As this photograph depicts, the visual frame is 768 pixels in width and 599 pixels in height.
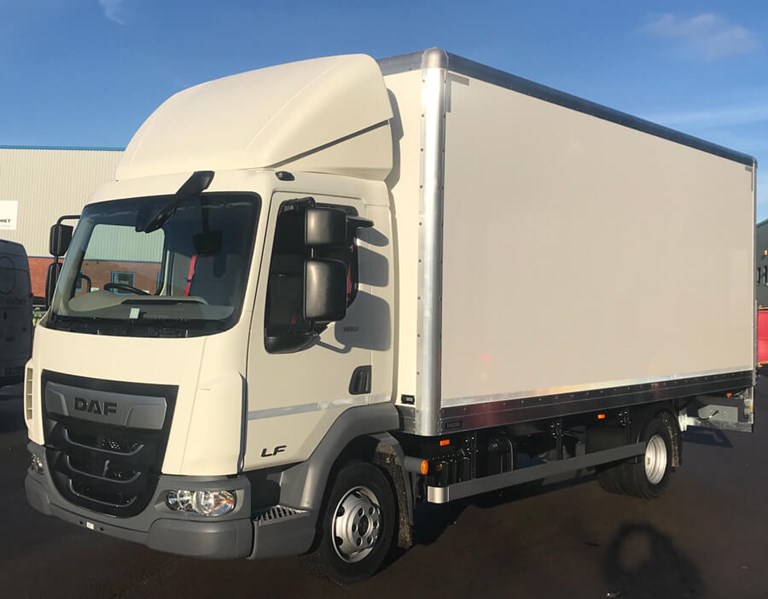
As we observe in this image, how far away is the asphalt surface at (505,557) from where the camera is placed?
16.7 feet

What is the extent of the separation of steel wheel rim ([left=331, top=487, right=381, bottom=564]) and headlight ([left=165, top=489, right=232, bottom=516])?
85 centimetres

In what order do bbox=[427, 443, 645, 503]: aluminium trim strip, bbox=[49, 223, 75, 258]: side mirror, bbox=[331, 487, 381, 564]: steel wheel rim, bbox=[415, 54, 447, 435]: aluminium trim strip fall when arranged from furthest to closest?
bbox=[49, 223, 75, 258]: side mirror < bbox=[427, 443, 645, 503]: aluminium trim strip < bbox=[415, 54, 447, 435]: aluminium trim strip < bbox=[331, 487, 381, 564]: steel wheel rim

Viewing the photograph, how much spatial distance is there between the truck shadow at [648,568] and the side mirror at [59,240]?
180 inches

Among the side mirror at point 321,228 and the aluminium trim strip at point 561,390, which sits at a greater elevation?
the side mirror at point 321,228

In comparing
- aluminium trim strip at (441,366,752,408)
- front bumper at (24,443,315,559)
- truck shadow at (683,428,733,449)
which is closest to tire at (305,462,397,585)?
front bumper at (24,443,315,559)

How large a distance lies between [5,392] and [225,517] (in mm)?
12830

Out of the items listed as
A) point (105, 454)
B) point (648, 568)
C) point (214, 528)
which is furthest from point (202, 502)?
point (648, 568)

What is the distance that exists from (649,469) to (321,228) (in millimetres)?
5237

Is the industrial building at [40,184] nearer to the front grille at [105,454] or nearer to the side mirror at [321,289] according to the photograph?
the front grille at [105,454]

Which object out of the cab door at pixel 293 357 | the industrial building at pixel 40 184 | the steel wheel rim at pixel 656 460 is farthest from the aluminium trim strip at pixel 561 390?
the industrial building at pixel 40 184

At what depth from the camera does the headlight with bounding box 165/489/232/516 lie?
4.22m

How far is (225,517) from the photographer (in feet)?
13.8

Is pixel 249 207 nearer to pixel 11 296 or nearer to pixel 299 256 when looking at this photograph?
pixel 299 256

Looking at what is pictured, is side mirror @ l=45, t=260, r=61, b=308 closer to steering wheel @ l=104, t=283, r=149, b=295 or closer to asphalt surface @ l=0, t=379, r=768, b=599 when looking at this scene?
steering wheel @ l=104, t=283, r=149, b=295
